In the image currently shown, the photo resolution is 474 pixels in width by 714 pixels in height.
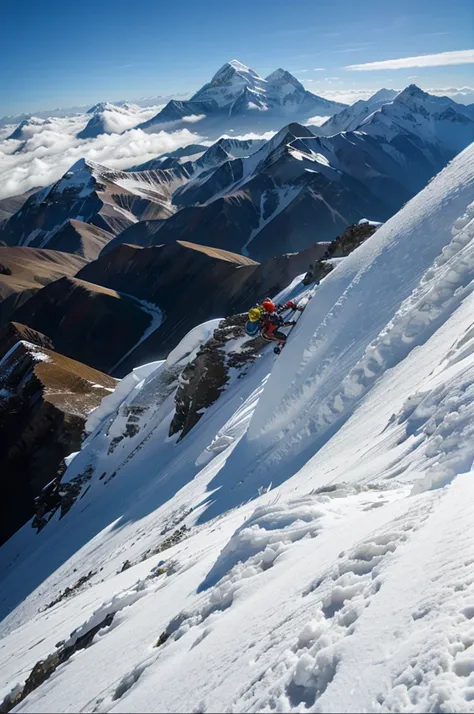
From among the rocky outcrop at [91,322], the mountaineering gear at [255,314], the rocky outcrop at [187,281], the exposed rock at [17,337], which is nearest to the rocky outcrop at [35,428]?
the exposed rock at [17,337]

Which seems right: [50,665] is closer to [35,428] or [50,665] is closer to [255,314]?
[255,314]

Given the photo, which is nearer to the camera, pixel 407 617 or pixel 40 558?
pixel 407 617

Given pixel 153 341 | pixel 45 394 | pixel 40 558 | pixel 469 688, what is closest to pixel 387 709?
pixel 469 688

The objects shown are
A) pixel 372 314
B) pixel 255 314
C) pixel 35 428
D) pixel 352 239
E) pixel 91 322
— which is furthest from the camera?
pixel 91 322

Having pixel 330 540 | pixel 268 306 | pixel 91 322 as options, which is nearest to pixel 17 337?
pixel 91 322

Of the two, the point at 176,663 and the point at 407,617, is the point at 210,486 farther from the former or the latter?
the point at 407,617
